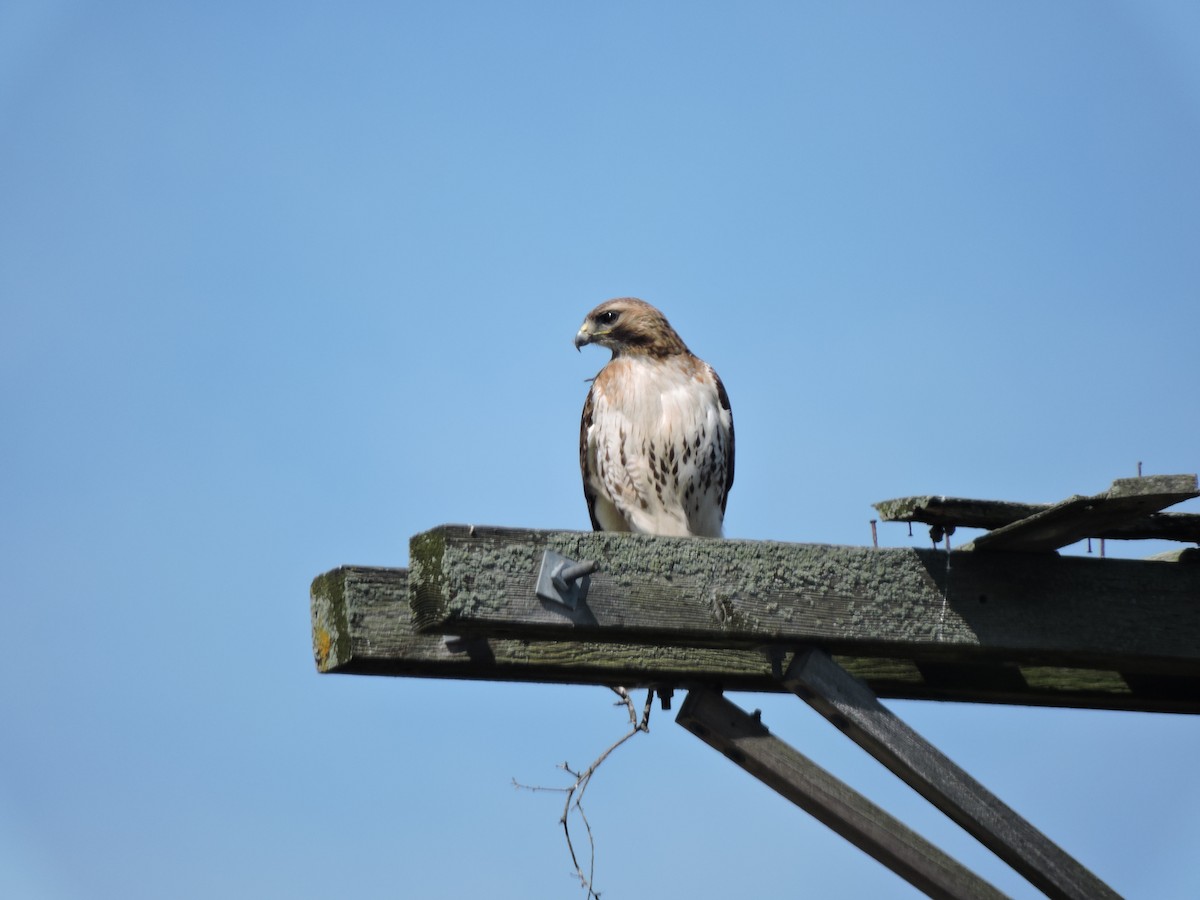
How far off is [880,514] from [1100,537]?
65cm

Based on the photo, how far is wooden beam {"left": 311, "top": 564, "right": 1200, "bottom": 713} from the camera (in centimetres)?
Answer: 411

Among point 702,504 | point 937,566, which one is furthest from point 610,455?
point 937,566

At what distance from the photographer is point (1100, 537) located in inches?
163

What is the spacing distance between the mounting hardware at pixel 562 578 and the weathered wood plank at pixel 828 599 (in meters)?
0.02

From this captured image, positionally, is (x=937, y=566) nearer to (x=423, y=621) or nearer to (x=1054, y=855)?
(x=1054, y=855)

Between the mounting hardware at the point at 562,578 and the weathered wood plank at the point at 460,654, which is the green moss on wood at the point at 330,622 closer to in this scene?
the weathered wood plank at the point at 460,654

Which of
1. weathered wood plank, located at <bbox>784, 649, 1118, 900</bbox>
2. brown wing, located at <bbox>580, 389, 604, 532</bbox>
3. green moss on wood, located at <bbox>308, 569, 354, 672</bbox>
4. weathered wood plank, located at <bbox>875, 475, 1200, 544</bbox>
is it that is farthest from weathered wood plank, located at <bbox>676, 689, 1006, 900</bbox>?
brown wing, located at <bbox>580, 389, 604, 532</bbox>

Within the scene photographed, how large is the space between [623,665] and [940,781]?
96 centimetres

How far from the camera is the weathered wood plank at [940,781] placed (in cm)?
389

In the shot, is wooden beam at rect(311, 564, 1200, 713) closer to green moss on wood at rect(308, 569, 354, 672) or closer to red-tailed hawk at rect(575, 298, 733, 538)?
green moss on wood at rect(308, 569, 354, 672)

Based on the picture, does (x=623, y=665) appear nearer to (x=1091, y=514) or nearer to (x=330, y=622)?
(x=330, y=622)

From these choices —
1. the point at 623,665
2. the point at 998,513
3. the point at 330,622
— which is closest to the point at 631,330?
the point at 623,665

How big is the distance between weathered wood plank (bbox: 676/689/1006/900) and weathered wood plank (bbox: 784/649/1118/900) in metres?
0.14

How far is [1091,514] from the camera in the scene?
12.5 feet
